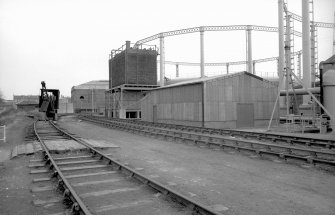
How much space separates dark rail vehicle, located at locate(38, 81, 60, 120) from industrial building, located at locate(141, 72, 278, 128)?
40.0 ft

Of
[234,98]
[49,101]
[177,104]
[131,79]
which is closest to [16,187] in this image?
[234,98]

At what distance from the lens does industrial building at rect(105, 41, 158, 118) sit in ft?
163

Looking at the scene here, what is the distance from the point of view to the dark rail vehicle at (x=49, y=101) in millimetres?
30266

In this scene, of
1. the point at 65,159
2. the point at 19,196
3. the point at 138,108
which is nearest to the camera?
the point at 19,196

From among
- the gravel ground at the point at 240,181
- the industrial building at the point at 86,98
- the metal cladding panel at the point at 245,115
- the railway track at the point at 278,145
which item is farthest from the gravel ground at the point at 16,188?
the industrial building at the point at 86,98

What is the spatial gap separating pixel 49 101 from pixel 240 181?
27.5 meters

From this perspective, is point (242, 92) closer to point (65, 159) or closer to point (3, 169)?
point (65, 159)

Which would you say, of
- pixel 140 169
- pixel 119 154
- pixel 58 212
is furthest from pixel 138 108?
pixel 58 212

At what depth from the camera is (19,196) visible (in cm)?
676

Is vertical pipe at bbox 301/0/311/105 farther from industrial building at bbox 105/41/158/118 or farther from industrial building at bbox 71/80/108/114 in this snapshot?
industrial building at bbox 71/80/108/114

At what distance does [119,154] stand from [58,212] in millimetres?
6649

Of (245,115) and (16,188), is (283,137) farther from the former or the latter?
(16,188)

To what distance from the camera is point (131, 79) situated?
1981 inches

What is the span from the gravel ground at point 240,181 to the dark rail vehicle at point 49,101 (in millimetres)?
20489
